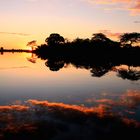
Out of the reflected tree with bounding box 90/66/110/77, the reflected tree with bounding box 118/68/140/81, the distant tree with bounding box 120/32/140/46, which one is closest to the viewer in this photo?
the reflected tree with bounding box 118/68/140/81

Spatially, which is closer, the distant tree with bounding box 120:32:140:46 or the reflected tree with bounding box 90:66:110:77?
the reflected tree with bounding box 90:66:110:77

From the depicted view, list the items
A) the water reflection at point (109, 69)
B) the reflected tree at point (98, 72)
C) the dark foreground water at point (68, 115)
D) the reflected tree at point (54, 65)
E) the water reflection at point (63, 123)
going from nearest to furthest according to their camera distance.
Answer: the water reflection at point (63, 123) → the dark foreground water at point (68, 115) → the reflected tree at point (98, 72) → the water reflection at point (109, 69) → the reflected tree at point (54, 65)

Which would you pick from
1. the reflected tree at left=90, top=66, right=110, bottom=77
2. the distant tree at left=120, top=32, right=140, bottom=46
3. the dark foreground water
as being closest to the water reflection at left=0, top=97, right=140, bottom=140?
the dark foreground water

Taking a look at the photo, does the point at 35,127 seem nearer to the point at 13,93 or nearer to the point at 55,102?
the point at 55,102

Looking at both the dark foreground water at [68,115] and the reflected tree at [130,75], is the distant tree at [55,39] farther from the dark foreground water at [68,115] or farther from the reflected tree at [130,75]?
the dark foreground water at [68,115]

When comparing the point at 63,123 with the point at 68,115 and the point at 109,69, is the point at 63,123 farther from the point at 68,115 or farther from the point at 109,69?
the point at 109,69

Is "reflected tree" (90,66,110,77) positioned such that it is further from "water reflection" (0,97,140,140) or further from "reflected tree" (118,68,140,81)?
"water reflection" (0,97,140,140)

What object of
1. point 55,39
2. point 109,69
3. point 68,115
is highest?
point 55,39

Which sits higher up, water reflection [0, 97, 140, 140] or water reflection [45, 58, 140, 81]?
water reflection [45, 58, 140, 81]

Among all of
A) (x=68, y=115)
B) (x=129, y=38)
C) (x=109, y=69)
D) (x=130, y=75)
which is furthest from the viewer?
(x=129, y=38)

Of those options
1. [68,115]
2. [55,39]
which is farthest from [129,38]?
[68,115]

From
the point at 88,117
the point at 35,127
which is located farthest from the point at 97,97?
the point at 35,127

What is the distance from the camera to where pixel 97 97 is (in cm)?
2147

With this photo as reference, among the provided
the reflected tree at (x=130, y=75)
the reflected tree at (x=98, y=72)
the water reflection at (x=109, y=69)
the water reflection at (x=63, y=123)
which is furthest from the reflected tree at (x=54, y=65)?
the water reflection at (x=63, y=123)
